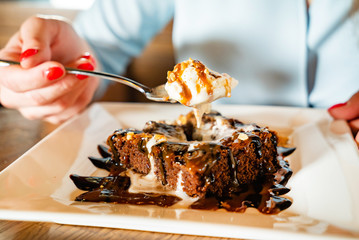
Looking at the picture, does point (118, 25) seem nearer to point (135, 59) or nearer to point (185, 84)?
point (185, 84)

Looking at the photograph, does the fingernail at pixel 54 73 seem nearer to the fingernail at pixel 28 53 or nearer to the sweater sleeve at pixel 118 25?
the fingernail at pixel 28 53

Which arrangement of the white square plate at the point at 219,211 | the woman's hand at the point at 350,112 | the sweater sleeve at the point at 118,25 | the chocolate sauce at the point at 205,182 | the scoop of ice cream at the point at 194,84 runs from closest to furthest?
the white square plate at the point at 219,211
the chocolate sauce at the point at 205,182
the scoop of ice cream at the point at 194,84
the woman's hand at the point at 350,112
the sweater sleeve at the point at 118,25

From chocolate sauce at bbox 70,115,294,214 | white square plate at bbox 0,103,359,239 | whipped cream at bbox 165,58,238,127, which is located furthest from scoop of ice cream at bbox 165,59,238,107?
white square plate at bbox 0,103,359,239


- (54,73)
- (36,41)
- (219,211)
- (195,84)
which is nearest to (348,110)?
(195,84)

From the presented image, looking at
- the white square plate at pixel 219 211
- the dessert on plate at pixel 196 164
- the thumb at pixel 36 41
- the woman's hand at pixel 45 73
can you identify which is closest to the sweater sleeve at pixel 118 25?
the woman's hand at pixel 45 73

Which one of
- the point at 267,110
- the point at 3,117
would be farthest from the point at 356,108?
the point at 3,117

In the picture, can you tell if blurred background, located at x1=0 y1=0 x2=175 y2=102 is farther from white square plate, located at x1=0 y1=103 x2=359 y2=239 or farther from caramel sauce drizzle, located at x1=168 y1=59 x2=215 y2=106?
caramel sauce drizzle, located at x1=168 y1=59 x2=215 y2=106
